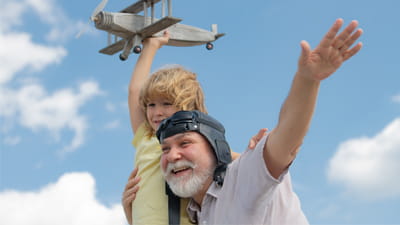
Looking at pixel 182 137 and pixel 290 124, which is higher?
pixel 182 137

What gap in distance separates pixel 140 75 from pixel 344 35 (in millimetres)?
3134

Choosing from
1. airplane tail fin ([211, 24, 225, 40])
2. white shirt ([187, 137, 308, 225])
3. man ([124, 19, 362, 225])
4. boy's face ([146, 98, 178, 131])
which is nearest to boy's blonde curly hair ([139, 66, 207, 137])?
boy's face ([146, 98, 178, 131])

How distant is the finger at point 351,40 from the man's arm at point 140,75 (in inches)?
102

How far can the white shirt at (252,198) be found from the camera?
3.04m

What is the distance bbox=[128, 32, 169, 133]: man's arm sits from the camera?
4949 millimetres

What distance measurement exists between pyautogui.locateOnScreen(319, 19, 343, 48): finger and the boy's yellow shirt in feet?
6.03

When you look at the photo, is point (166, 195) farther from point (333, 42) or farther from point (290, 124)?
point (333, 42)

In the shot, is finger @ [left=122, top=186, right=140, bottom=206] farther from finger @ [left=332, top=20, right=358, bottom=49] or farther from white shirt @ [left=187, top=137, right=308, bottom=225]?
finger @ [left=332, top=20, right=358, bottom=49]

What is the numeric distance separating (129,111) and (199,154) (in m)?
1.76

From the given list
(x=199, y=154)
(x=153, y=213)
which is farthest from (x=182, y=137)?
(x=153, y=213)

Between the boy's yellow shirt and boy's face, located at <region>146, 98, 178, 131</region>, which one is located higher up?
boy's face, located at <region>146, 98, 178, 131</region>

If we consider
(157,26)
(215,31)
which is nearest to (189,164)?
(157,26)

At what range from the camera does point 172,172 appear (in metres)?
3.64

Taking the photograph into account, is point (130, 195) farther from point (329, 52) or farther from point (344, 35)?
point (344, 35)
